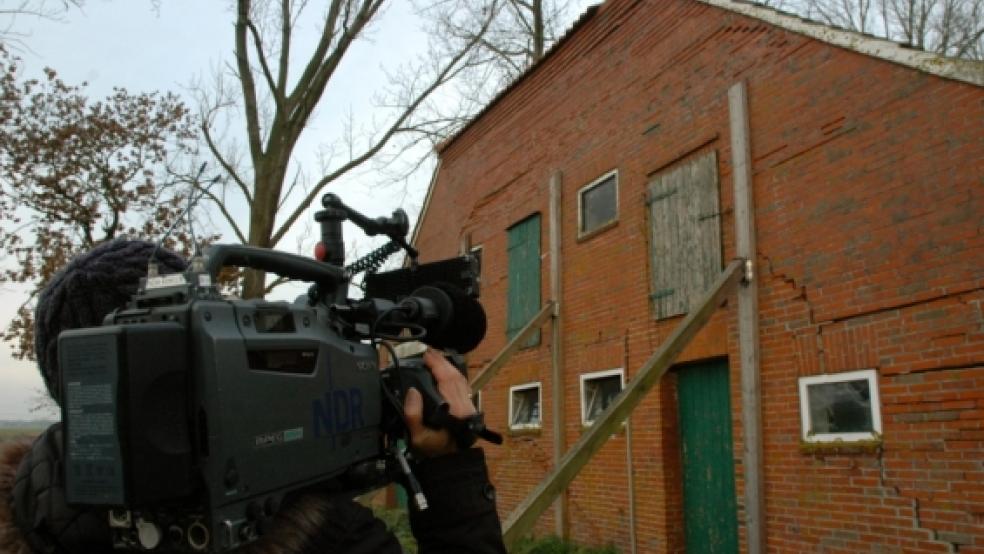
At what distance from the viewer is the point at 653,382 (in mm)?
6922

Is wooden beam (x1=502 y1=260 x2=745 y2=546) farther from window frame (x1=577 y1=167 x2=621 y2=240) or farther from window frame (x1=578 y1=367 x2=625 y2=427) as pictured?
window frame (x1=577 y1=167 x2=621 y2=240)

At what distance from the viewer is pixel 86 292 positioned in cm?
159

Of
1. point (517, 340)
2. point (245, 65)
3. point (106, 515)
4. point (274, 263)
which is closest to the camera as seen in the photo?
point (106, 515)

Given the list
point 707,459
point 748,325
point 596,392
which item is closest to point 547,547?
point 596,392

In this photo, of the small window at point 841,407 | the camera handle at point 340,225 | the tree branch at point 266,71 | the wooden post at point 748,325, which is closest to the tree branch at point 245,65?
the tree branch at point 266,71

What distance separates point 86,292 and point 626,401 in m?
5.64

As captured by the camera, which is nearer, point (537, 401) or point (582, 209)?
point (582, 209)

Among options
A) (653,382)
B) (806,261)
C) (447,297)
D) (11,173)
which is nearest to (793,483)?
(653,382)

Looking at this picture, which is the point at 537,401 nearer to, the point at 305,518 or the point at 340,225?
the point at 340,225

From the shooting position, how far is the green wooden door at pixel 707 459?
7.34 m

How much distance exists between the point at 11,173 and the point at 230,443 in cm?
1691

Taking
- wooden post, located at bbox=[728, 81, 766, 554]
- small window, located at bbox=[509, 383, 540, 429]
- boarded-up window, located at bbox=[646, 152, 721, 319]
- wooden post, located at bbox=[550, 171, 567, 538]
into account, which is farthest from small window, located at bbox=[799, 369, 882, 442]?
small window, located at bbox=[509, 383, 540, 429]

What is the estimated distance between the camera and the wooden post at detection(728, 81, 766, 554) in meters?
6.68

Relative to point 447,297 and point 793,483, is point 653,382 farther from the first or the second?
point 447,297
